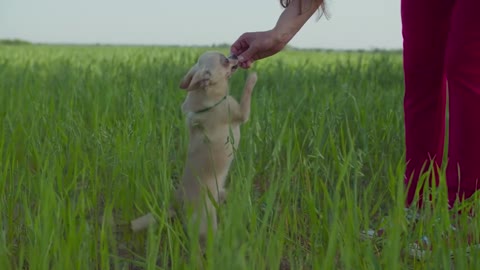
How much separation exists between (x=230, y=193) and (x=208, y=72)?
58 centimetres

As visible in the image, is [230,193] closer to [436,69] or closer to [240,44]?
[240,44]

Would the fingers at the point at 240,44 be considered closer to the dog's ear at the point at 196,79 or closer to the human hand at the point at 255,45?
the human hand at the point at 255,45

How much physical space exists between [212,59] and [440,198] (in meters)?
0.80

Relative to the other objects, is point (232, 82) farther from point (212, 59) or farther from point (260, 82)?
point (212, 59)

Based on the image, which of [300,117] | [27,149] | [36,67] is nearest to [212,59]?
[27,149]

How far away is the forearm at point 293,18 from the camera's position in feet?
8.25

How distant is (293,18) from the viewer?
253cm

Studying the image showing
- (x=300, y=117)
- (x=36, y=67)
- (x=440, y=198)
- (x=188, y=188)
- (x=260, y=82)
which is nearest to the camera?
(x=440, y=198)

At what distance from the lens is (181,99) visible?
4.21 meters

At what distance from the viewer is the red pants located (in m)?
2.39

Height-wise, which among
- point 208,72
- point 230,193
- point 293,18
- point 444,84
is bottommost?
point 230,193

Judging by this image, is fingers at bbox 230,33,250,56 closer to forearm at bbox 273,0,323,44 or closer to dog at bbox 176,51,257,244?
forearm at bbox 273,0,323,44

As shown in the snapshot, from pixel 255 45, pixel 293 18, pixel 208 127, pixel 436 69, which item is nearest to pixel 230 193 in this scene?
pixel 208 127

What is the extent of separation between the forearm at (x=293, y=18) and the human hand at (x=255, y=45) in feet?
0.07
